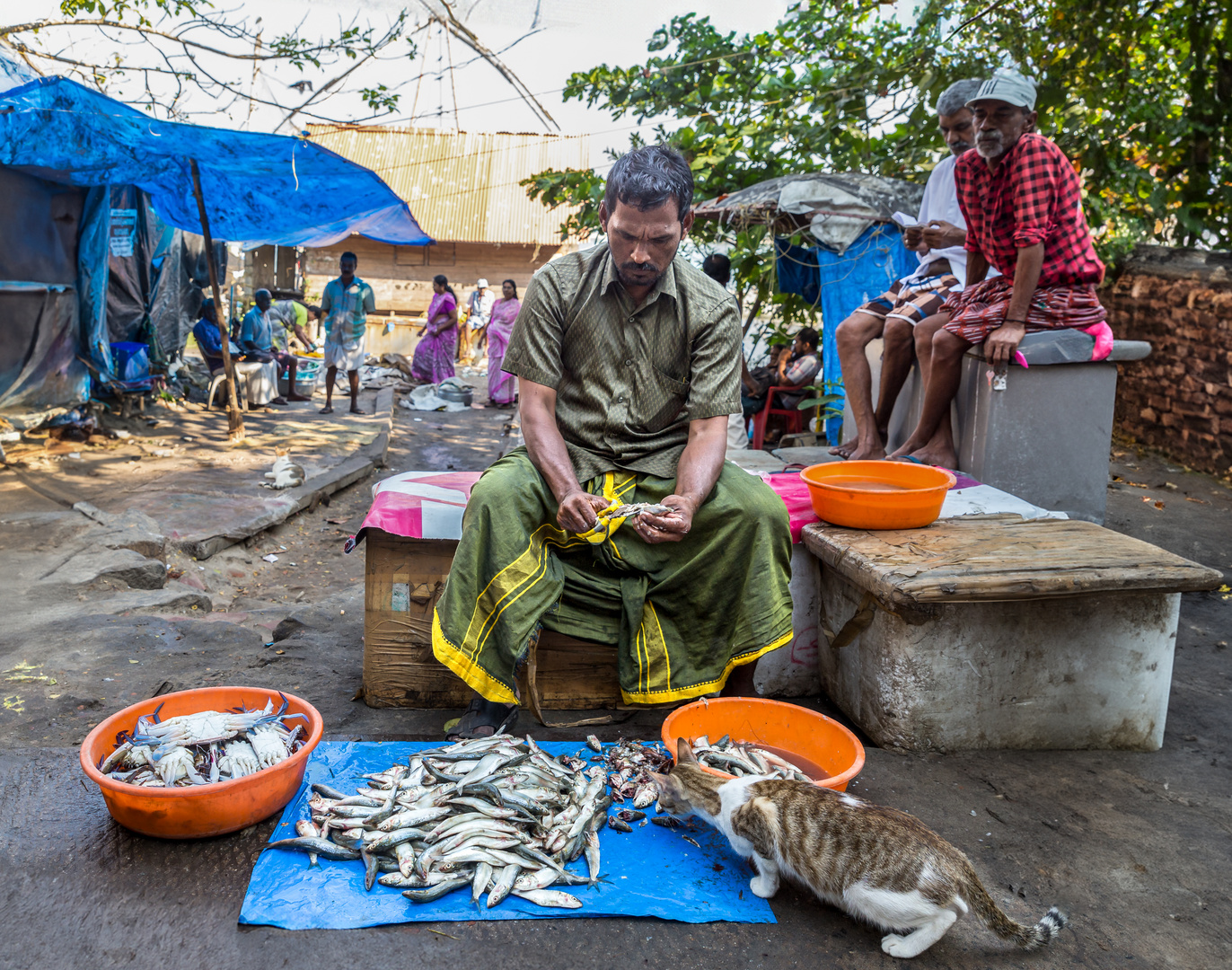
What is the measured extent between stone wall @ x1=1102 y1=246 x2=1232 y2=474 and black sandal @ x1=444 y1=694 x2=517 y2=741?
7.26m

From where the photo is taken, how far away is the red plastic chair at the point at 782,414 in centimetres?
906

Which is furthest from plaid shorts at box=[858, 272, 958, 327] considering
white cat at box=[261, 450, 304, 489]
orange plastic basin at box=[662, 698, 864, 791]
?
white cat at box=[261, 450, 304, 489]

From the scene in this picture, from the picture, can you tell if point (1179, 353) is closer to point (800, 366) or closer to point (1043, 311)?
point (800, 366)

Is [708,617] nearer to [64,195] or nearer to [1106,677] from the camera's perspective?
[1106,677]

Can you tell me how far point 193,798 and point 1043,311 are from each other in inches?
163

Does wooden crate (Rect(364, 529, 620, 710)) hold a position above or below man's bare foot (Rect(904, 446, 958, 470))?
below

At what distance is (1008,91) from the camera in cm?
393

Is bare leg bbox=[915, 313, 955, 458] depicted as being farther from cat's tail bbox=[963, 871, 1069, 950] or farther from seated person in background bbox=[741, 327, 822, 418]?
seated person in background bbox=[741, 327, 822, 418]

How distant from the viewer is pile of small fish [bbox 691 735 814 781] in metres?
2.49

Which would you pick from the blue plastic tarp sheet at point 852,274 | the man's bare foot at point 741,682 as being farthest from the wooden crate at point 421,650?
the blue plastic tarp sheet at point 852,274

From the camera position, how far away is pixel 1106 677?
9.66ft

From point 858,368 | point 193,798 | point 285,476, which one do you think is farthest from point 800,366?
point 193,798

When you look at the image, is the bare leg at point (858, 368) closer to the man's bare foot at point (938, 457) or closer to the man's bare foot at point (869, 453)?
the man's bare foot at point (869, 453)

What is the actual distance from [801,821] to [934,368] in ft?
10.1
